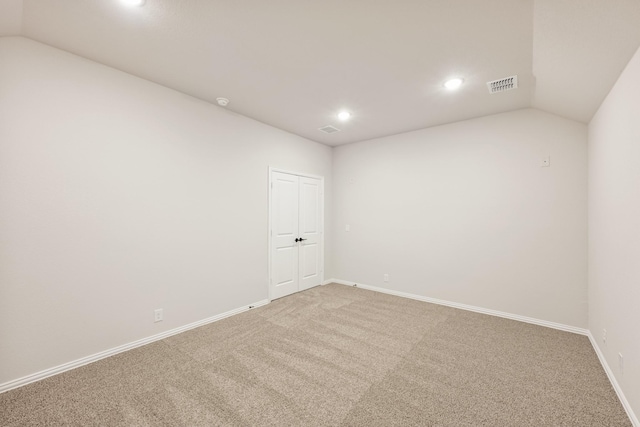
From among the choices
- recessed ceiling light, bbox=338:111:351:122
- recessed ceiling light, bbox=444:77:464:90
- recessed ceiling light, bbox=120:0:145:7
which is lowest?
recessed ceiling light, bbox=444:77:464:90

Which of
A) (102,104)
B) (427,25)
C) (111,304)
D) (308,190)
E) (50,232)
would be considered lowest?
(111,304)

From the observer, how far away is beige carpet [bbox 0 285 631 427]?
181 centimetres

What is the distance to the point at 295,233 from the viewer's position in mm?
4727

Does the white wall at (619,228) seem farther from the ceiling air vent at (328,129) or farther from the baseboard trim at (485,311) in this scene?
the ceiling air vent at (328,129)

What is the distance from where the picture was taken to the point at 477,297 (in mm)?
3861

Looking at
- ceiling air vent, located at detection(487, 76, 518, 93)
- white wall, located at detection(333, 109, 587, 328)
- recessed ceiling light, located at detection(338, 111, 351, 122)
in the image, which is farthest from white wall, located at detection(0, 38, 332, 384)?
ceiling air vent, located at detection(487, 76, 518, 93)

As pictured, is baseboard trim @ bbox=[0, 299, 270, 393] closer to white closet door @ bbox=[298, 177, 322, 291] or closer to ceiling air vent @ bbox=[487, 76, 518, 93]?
white closet door @ bbox=[298, 177, 322, 291]

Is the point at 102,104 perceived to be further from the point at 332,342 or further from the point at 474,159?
the point at 474,159

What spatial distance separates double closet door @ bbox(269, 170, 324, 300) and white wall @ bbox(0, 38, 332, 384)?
683mm

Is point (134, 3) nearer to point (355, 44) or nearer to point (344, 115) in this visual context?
point (355, 44)

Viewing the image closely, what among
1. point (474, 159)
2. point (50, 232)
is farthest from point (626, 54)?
point (50, 232)

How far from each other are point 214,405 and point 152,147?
8.60ft

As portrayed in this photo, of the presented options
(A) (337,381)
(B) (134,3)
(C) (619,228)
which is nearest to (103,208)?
(B) (134,3)

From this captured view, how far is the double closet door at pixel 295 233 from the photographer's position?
14.3ft
